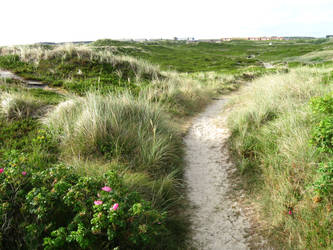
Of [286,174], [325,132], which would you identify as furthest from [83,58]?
[325,132]

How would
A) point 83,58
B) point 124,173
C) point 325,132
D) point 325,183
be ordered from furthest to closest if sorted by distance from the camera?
1. point 83,58
2. point 124,173
3. point 325,132
4. point 325,183

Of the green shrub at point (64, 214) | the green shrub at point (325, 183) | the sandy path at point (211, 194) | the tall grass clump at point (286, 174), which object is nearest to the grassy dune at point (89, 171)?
the green shrub at point (64, 214)

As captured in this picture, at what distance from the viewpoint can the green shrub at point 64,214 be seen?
6.13 feet

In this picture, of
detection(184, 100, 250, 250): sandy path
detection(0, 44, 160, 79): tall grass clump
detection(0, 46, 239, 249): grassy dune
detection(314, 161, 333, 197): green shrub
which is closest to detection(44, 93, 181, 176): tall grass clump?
detection(0, 46, 239, 249): grassy dune

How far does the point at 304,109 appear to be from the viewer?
4832 millimetres

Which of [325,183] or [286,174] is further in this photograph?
[286,174]

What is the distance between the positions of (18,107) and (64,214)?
3.73 meters

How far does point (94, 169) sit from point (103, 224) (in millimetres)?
1272

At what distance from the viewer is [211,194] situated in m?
3.75

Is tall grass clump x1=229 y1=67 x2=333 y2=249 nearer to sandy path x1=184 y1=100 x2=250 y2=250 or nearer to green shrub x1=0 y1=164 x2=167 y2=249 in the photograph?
sandy path x1=184 y1=100 x2=250 y2=250

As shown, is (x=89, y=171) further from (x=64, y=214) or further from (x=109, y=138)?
(x=109, y=138)

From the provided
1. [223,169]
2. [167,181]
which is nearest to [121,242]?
[167,181]

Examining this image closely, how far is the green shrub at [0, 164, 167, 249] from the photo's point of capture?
1869 millimetres

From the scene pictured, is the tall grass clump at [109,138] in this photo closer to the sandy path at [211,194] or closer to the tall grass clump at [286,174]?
the sandy path at [211,194]
